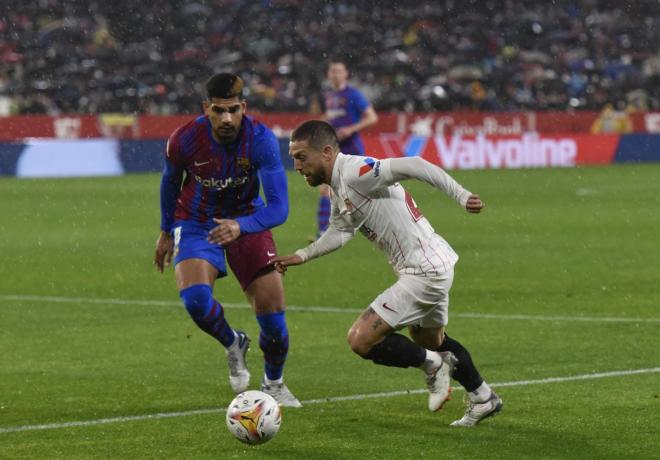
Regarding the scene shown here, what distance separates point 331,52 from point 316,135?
36.5 m

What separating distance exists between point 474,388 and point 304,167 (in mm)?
1471

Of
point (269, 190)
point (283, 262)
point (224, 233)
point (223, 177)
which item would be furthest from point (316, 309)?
point (283, 262)

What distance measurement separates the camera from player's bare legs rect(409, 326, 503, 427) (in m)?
7.48

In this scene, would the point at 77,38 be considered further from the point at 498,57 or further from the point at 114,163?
the point at 498,57

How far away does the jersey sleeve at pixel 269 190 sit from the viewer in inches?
317

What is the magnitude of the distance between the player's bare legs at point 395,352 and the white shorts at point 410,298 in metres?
0.05

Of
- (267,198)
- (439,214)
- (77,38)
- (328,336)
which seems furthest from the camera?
(77,38)

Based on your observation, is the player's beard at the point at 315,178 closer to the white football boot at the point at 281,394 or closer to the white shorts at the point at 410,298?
the white shorts at the point at 410,298

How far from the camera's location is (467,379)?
299 inches

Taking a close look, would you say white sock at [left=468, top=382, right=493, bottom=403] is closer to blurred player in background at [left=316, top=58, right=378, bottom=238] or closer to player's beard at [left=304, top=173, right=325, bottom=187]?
player's beard at [left=304, top=173, right=325, bottom=187]

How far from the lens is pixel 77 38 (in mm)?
41344

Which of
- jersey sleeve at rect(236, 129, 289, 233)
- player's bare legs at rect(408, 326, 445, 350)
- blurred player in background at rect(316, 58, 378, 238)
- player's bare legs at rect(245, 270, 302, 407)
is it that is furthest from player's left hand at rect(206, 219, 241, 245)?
blurred player in background at rect(316, 58, 378, 238)

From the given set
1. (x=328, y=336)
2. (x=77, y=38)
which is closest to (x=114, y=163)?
(x=77, y=38)

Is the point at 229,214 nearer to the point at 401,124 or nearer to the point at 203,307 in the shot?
the point at 203,307
